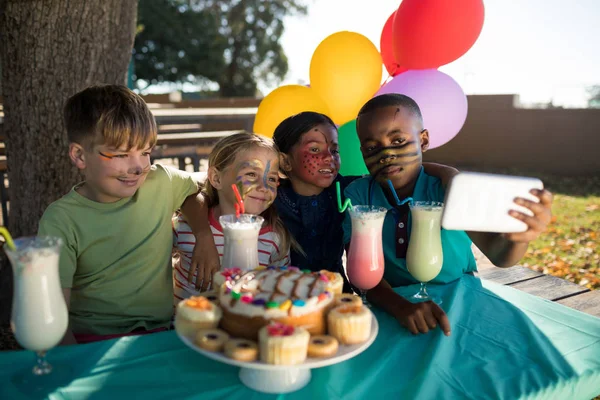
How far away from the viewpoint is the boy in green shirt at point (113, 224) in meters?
1.85

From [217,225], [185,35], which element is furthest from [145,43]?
[217,225]

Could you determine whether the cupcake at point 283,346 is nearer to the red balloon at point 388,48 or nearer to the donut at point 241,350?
the donut at point 241,350

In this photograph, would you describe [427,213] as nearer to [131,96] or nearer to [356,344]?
[356,344]

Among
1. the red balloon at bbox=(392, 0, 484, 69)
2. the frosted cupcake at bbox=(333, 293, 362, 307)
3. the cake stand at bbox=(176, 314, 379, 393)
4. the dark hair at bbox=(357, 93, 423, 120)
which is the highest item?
the red balloon at bbox=(392, 0, 484, 69)

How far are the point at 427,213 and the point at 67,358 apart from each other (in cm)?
129

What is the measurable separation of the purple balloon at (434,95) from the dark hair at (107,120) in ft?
5.32

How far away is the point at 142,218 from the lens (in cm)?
207

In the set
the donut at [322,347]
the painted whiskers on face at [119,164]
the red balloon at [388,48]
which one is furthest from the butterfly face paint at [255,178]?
the red balloon at [388,48]

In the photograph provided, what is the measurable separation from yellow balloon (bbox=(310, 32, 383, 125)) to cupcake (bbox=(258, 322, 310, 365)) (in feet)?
Answer: 7.28

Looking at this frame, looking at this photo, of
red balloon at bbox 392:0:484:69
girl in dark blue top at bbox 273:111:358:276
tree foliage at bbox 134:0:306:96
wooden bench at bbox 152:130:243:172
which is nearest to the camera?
girl in dark blue top at bbox 273:111:358:276

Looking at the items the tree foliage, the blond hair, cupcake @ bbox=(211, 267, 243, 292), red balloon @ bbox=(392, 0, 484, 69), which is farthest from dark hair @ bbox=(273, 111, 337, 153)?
the tree foliage

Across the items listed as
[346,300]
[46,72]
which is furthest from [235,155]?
[46,72]

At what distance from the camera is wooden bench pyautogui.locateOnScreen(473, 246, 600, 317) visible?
2230mm

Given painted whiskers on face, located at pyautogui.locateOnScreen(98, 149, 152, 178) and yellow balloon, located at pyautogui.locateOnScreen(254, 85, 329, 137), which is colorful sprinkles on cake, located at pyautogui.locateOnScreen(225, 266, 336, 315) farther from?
yellow balloon, located at pyautogui.locateOnScreen(254, 85, 329, 137)
